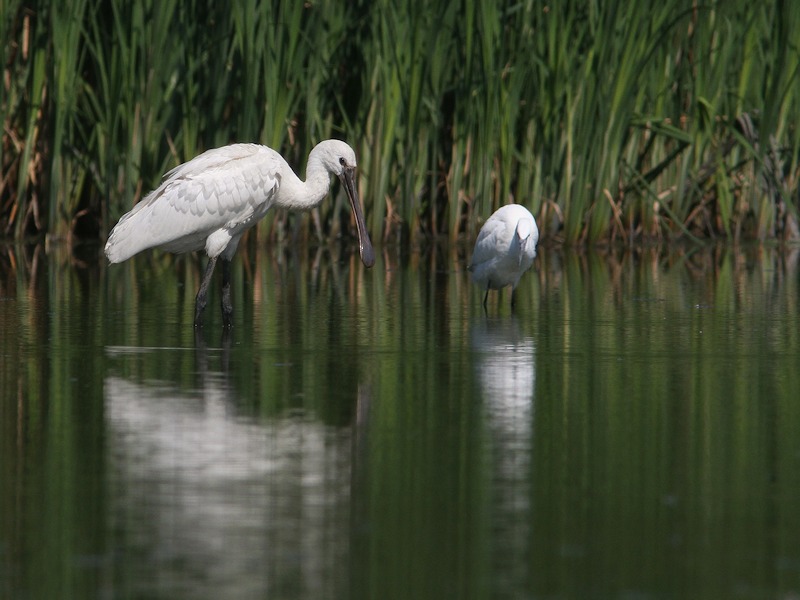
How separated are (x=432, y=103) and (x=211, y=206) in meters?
→ 6.01

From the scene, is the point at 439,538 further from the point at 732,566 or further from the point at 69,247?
the point at 69,247

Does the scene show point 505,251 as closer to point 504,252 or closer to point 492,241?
point 504,252

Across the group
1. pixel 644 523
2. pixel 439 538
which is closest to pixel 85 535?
pixel 439 538

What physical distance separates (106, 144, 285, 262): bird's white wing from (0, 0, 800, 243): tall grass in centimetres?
439

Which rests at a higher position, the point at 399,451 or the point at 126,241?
the point at 126,241

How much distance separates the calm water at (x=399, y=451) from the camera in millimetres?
4328

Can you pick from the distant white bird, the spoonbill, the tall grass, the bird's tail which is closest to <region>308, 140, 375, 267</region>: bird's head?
the spoonbill

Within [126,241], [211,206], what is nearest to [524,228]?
[211,206]

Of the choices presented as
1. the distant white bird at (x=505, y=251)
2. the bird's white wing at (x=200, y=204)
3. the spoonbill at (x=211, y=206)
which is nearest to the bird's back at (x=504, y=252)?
the distant white bird at (x=505, y=251)

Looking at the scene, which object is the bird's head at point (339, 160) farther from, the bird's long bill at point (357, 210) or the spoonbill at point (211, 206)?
the spoonbill at point (211, 206)

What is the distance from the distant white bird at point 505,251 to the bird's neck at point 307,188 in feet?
4.59

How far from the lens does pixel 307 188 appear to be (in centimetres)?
1083

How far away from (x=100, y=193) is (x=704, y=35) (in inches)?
240

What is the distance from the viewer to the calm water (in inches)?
170
